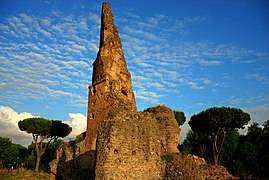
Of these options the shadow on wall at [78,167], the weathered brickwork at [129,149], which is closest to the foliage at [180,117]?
the shadow on wall at [78,167]

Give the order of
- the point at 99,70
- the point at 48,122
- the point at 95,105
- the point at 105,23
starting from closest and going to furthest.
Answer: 1. the point at 95,105
2. the point at 99,70
3. the point at 105,23
4. the point at 48,122

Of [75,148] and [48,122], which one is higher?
[48,122]

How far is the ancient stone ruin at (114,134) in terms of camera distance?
10.4 metres

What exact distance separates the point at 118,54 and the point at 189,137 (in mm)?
20520

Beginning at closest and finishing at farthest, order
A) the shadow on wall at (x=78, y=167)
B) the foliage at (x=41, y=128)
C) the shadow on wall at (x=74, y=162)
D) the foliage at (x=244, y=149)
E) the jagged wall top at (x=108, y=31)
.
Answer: the shadow on wall at (x=78, y=167) → the shadow on wall at (x=74, y=162) → the jagged wall top at (x=108, y=31) → the foliage at (x=244, y=149) → the foliage at (x=41, y=128)

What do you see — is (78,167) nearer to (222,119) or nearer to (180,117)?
(222,119)

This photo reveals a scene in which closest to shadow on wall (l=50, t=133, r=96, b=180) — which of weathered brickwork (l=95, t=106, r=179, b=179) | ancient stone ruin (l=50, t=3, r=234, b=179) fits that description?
ancient stone ruin (l=50, t=3, r=234, b=179)

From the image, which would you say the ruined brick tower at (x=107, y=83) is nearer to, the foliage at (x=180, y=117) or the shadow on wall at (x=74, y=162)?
the shadow on wall at (x=74, y=162)

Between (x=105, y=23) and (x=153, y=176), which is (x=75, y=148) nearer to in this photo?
(x=153, y=176)

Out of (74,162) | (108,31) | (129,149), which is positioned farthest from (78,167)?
(108,31)

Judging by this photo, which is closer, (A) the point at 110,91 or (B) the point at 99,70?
(A) the point at 110,91

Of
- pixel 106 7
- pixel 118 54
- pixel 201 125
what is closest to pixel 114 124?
pixel 118 54

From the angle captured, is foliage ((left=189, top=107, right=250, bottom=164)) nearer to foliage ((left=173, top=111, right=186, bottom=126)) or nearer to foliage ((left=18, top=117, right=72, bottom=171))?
foliage ((left=173, top=111, right=186, bottom=126))

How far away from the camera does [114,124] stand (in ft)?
34.9
